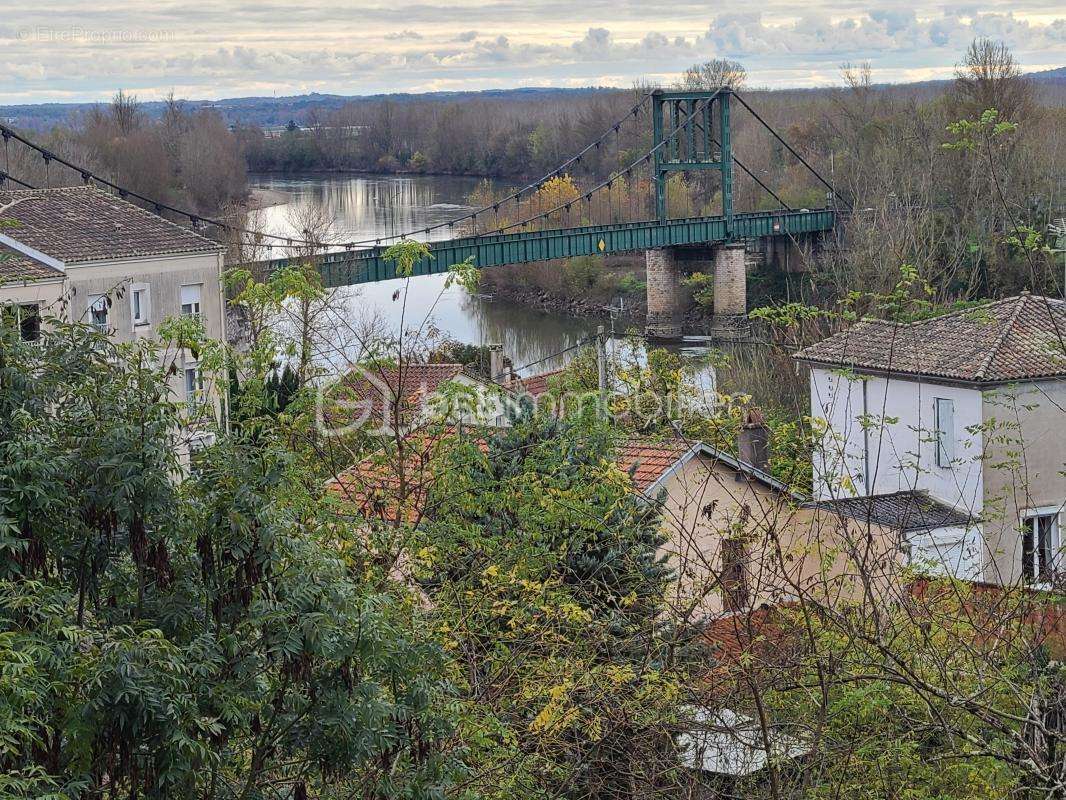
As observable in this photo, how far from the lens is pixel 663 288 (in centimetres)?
4731

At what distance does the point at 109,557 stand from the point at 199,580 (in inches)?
11.7

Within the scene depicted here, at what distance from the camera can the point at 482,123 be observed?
98.6 m

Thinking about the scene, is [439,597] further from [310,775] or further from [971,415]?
[971,415]

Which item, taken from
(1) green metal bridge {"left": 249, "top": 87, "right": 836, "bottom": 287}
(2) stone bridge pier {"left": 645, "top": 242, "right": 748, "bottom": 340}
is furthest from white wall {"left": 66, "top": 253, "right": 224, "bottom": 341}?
(2) stone bridge pier {"left": 645, "top": 242, "right": 748, "bottom": 340}

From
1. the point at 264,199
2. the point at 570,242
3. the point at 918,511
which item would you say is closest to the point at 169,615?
the point at 918,511

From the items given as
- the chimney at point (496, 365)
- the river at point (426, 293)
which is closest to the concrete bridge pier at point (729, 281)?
the river at point (426, 293)

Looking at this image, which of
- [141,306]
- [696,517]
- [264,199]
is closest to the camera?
[696,517]

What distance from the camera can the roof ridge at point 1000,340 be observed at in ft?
49.6

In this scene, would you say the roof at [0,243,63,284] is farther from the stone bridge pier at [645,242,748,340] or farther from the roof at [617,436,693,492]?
the stone bridge pier at [645,242,748,340]

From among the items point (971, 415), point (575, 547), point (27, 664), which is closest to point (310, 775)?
point (27, 664)

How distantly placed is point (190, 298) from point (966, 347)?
1111 cm

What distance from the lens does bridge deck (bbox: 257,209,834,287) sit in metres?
32.7

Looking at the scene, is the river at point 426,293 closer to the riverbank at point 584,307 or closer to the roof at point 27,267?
the riverbank at point 584,307

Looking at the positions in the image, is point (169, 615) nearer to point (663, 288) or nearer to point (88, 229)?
point (88, 229)
